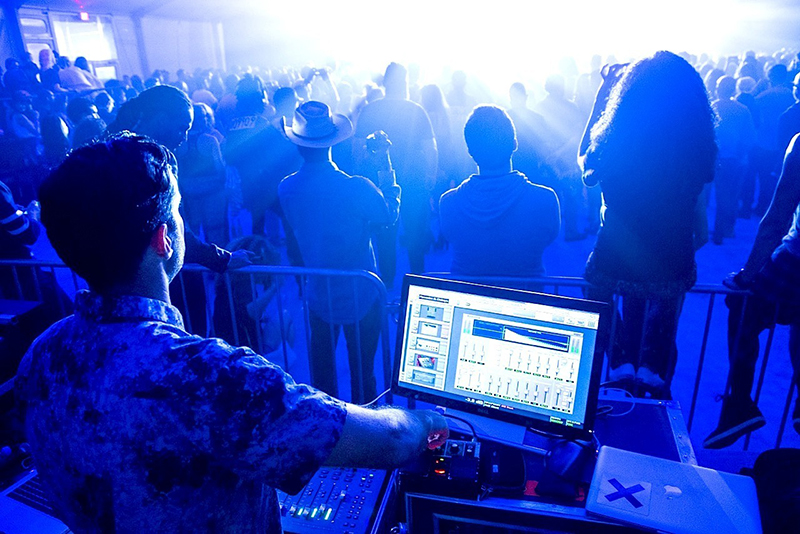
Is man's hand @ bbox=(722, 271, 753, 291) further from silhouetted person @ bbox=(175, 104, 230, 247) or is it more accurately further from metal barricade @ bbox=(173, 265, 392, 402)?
silhouetted person @ bbox=(175, 104, 230, 247)

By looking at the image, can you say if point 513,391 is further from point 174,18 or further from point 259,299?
point 174,18

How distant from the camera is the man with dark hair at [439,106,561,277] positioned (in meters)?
2.90

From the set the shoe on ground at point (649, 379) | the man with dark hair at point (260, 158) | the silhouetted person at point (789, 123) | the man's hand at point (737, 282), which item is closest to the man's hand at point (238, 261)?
the shoe on ground at point (649, 379)

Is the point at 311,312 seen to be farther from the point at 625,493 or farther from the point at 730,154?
the point at 730,154

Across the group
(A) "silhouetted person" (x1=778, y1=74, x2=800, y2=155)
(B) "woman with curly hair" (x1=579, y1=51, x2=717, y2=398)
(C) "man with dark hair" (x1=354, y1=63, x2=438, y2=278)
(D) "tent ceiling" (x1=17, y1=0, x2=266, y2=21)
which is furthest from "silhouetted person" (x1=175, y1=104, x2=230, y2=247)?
(D) "tent ceiling" (x1=17, y1=0, x2=266, y2=21)

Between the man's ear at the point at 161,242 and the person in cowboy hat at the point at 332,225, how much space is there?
1863mm

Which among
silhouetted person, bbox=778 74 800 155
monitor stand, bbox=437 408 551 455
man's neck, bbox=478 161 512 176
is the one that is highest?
man's neck, bbox=478 161 512 176

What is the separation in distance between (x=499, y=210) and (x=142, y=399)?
2176mm

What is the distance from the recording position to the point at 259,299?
11.8 feet

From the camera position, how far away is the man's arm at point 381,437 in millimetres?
1157

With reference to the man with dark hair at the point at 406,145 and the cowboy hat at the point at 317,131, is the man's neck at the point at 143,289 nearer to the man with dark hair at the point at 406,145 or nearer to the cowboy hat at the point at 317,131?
the cowboy hat at the point at 317,131

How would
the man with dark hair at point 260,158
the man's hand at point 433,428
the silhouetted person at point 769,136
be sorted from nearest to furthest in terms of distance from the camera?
the man's hand at point 433,428, the man with dark hair at point 260,158, the silhouetted person at point 769,136

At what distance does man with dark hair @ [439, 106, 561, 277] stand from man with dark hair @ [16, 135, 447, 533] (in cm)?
188

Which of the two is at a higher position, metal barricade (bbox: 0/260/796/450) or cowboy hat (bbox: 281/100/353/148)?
cowboy hat (bbox: 281/100/353/148)
